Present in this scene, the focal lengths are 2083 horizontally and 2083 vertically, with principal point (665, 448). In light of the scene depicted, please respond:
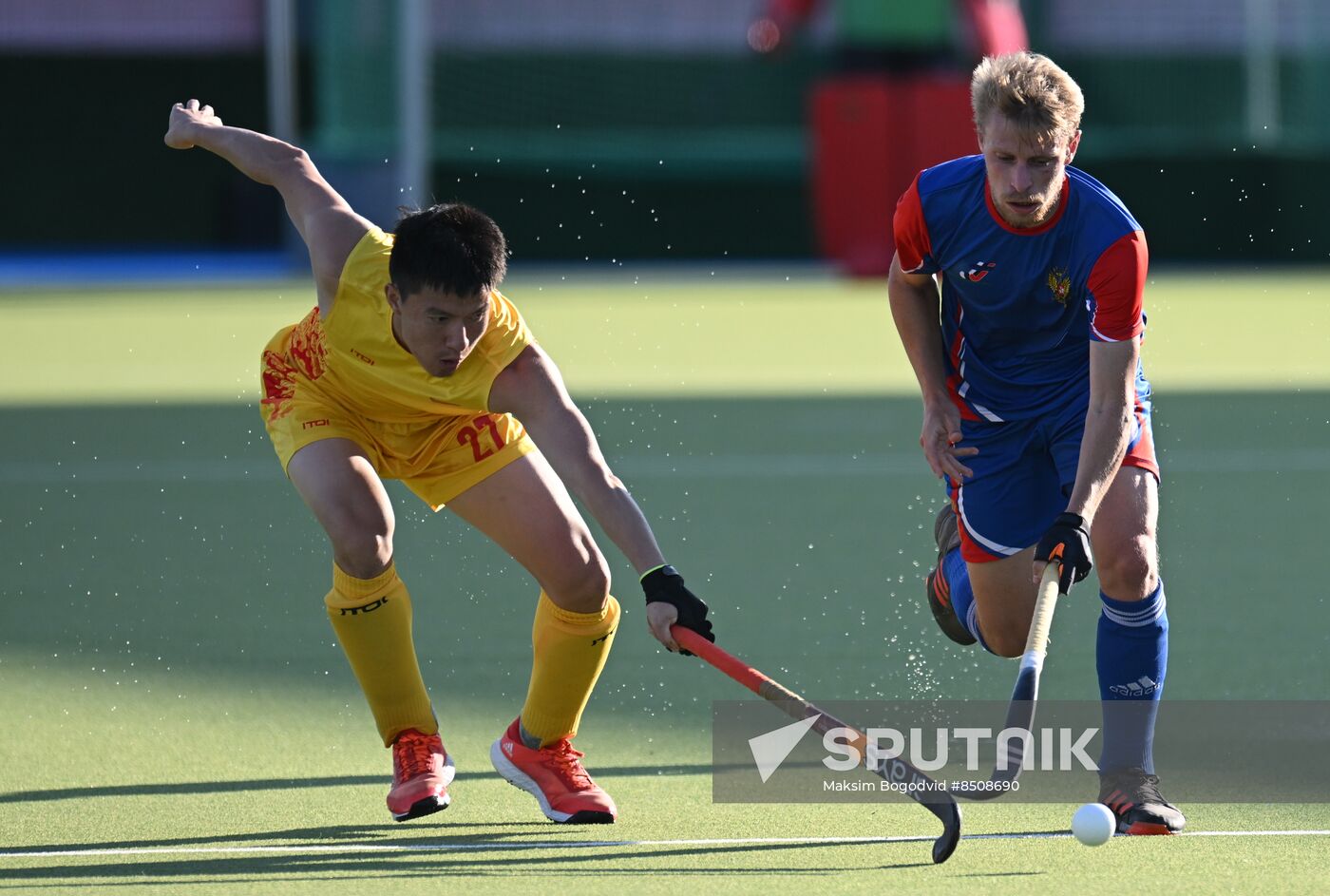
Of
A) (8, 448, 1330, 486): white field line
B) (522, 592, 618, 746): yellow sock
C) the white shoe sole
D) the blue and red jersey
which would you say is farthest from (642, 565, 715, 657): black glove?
(8, 448, 1330, 486): white field line

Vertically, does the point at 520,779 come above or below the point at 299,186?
below

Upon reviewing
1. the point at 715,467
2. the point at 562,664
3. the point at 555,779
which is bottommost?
the point at 715,467

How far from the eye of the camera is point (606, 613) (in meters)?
3.68

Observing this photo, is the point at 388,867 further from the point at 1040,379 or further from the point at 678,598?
the point at 1040,379

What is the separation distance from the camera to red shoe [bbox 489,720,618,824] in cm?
349

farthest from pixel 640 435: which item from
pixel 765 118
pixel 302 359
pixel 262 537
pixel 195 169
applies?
pixel 195 169

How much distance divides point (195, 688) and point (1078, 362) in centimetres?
200

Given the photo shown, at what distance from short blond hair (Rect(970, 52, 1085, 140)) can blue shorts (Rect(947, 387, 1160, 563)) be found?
0.63 meters

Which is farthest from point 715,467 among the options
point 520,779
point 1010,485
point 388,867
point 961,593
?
point 388,867

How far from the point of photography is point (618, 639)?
499 centimetres

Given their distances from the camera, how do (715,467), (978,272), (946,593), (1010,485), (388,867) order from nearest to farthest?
1. (388,867)
2. (978,272)
3. (1010,485)
4. (946,593)
5. (715,467)

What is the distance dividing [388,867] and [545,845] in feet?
0.90

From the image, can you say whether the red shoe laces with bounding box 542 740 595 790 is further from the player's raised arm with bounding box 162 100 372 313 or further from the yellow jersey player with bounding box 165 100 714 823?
the player's raised arm with bounding box 162 100 372 313

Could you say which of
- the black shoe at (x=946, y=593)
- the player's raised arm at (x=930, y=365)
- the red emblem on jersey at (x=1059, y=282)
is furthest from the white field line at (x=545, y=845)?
the black shoe at (x=946, y=593)
